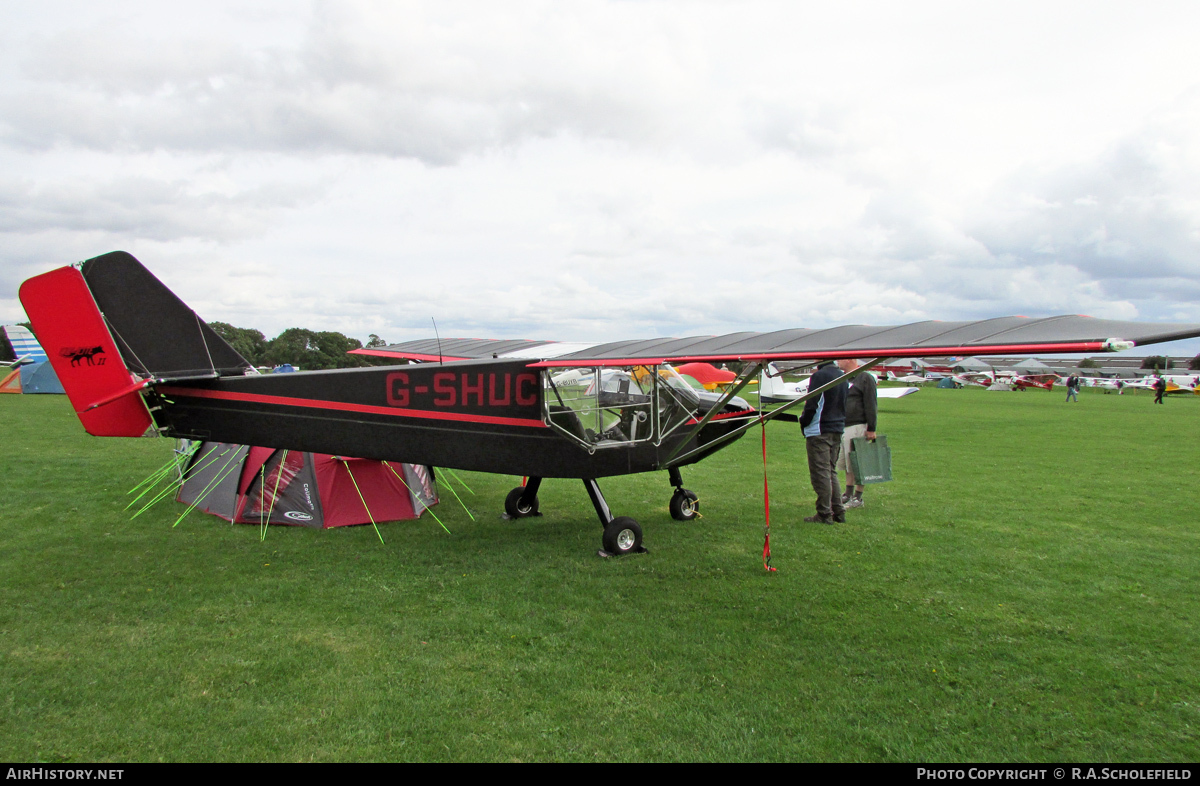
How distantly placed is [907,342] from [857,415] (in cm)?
415

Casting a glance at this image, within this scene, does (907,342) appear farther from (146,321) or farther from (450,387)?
(146,321)

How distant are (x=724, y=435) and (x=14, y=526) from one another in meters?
8.87

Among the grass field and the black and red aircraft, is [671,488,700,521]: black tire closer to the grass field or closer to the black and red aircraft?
the grass field

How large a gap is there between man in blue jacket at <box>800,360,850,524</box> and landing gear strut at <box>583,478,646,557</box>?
2703 millimetres

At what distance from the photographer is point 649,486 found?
35.9 feet

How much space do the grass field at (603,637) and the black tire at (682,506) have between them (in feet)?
0.66

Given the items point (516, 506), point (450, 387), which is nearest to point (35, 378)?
point (516, 506)

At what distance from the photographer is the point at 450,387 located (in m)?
6.68

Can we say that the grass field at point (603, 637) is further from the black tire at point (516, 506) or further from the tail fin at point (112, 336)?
the tail fin at point (112, 336)

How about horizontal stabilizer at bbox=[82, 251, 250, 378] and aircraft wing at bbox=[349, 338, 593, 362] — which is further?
aircraft wing at bbox=[349, 338, 593, 362]

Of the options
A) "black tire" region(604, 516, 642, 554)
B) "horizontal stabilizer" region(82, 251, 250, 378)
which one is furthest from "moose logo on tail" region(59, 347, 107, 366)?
"black tire" region(604, 516, 642, 554)

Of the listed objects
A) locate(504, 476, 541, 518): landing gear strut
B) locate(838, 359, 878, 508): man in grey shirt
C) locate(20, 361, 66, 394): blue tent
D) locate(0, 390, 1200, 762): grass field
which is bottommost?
locate(0, 390, 1200, 762): grass field

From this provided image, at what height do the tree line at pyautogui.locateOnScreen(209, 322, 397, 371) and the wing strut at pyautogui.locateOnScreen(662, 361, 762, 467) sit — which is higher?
the tree line at pyautogui.locateOnScreen(209, 322, 397, 371)

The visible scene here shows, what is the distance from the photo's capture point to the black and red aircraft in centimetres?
530
